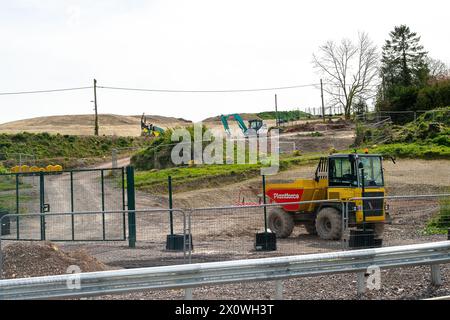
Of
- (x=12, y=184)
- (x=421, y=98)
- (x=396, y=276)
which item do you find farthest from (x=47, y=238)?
(x=421, y=98)

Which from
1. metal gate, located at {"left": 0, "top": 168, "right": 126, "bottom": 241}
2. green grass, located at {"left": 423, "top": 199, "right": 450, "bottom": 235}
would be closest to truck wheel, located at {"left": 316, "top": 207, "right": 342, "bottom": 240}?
green grass, located at {"left": 423, "top": 199, "right": 450, "bottom": 235}

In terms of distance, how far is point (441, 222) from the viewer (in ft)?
64.8

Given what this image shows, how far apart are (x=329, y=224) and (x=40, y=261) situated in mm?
8810

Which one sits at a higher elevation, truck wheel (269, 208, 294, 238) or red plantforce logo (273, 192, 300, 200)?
red plantforce logo (273, 192, 300, 200)

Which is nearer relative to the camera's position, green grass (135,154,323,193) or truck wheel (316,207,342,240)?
truck wheel (316,207,342,240)

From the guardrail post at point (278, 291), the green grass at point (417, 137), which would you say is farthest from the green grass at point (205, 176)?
the guardrail post at point (278, 291)

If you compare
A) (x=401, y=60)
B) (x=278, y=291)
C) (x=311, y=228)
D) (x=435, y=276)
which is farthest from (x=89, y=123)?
(x=278, y=291)

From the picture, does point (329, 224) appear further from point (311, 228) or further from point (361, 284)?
point (361, 284)

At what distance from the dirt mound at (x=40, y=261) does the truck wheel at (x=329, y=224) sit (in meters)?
7.54

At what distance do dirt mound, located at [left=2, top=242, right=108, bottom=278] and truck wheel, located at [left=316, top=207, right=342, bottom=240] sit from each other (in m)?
7.54

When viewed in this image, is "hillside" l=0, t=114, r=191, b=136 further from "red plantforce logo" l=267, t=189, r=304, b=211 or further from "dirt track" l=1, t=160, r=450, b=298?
"red plantforce logo" l=267, t=189, r=304, b=211

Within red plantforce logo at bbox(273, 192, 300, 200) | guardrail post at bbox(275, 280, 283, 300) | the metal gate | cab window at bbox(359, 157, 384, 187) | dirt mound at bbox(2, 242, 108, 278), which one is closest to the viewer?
guardrail post at bbox(275, 280, 283, 300)

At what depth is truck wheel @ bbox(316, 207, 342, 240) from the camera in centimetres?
1969

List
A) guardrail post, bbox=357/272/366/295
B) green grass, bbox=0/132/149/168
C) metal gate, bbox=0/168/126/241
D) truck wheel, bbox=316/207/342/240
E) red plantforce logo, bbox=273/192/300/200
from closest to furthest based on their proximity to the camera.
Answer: guardrail post, bbox=357/272/366/295, truck wheel, bbox=316/207/342/240, metal gate, bbox=0/168/126/241, red plantforce logo, bbox=273/192/300/200, green grass, bbox=0/132/149/168
